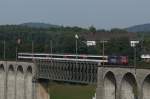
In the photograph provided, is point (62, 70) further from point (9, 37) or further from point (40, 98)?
point (9, 37)

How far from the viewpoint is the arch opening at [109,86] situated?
65.0 m

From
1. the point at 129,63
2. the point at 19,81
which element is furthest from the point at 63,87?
the point at 129,63

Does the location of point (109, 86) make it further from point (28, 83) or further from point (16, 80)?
point (16, 80)

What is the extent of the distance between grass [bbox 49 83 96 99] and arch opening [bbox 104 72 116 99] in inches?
1454

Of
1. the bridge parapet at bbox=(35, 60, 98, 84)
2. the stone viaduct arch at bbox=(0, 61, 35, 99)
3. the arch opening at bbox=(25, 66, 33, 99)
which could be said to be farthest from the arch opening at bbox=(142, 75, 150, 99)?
the arch opening at bbox=(25, 66, 33, 99)

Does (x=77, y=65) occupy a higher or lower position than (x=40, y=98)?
higher

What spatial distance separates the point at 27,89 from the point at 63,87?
2098cm

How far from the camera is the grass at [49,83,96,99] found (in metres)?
105

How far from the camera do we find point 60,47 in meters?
131

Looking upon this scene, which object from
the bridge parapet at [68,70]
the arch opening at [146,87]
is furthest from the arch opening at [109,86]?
the arch opening at [146,87]

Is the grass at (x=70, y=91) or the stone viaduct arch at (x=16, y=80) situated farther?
the grass at (x=70, y=91)

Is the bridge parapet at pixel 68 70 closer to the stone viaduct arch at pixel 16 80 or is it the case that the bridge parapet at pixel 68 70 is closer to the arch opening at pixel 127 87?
the stone viaduct arch at pixel 16 80

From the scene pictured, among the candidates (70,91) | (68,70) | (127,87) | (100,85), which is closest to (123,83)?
(127,87)

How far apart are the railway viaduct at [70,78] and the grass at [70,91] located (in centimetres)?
1049
